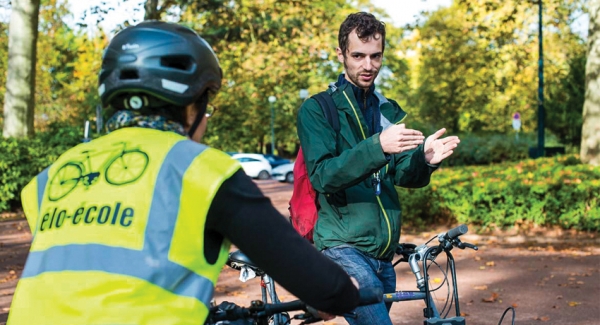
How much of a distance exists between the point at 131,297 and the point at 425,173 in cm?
210

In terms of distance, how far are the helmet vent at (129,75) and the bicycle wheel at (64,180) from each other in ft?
0.81

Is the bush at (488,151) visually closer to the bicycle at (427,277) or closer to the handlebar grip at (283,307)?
the bicycle at (427,277)

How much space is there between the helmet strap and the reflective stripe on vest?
9.1 inches

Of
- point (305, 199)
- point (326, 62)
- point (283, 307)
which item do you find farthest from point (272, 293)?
point (326, 62)

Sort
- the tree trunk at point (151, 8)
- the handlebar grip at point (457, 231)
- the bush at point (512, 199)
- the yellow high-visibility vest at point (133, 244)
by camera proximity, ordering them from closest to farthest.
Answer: the yellow high-visibility vest at point (133, 244) < the handlebar grip at point (457, 231) < the bush at point (512, 199) < the tree trunk at point (151, 8)

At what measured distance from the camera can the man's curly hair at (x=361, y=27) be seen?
3.77 meters

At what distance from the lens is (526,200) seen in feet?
44.4

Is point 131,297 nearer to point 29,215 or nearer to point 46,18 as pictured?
point 29,215

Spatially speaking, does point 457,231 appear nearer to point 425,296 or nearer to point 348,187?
point 425,296

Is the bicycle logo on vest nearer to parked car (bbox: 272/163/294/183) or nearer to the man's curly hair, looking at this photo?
the man's curly hair

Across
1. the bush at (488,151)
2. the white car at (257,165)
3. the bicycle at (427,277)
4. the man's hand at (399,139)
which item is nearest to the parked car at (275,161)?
the white car at (257,165)

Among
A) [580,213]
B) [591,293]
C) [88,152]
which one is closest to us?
[88,152]

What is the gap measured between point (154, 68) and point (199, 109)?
180 mm

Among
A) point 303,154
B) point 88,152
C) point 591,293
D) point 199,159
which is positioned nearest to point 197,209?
point 199,159
